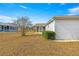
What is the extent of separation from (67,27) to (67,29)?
157 mm

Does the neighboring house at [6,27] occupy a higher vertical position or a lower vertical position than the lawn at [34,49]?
higher

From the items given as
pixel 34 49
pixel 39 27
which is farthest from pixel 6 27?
pixel 34 49

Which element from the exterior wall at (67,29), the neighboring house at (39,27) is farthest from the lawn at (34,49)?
the exterior wall at (67,29)

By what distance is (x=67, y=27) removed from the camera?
28.4 ft

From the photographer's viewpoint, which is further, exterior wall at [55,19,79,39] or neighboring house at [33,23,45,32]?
exterior wall at [55,19,79,39]

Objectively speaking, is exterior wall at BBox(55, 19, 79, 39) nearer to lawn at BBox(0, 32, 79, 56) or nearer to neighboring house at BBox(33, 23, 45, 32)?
neighboring house at BBox(33, 23, 45, 32)

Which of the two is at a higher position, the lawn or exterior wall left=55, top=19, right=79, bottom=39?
exterior wall left=55, top=19, right=79, bottom=39

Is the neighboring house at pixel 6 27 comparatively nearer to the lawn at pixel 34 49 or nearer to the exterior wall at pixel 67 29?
the lawn at pixel 34 49

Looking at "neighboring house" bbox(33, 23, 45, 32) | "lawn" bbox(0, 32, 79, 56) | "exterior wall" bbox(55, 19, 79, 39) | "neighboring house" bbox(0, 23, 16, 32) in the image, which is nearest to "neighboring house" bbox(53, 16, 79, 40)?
"exterior wall" bbox(55, 19, 79, 39)

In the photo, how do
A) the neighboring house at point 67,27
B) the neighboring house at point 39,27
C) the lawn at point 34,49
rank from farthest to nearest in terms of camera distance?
the neighboring house at point 67,27, the neighboring house at point 39,27, the lawn at point 34,49

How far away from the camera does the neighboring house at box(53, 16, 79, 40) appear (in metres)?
8.39

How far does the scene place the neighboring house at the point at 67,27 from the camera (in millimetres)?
8387

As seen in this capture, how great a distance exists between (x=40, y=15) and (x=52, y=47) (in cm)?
122

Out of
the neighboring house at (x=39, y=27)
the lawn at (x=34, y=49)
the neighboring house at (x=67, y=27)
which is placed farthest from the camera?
the neighboring house at (x=67, y=27)
